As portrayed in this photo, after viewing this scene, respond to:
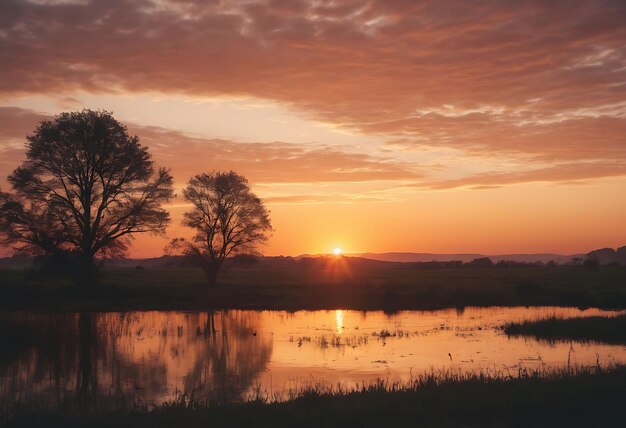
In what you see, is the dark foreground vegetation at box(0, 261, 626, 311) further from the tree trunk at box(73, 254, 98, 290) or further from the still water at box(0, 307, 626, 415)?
the still water at box(0, 307, 626, 415)

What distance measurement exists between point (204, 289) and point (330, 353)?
109 ft

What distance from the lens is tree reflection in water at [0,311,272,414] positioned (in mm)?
16609

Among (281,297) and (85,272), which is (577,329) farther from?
(85,272)

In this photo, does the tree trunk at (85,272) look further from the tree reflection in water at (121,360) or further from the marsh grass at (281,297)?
the tree reflection in water at (121,360)

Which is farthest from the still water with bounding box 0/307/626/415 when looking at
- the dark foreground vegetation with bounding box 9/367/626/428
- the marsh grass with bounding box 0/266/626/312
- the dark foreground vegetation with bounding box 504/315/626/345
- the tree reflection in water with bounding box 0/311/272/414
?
the marsh grass with bounding box 0/266/626/312

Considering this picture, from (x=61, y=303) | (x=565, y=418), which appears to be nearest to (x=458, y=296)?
(x=61, y=303)

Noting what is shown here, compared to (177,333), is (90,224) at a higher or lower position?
higher

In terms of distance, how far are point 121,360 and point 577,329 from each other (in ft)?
69.8

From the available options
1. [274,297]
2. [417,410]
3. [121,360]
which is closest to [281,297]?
[274,297]

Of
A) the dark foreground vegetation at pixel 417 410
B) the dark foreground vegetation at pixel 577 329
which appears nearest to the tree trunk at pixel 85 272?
the dark foreground vegetation at pixel 577 329

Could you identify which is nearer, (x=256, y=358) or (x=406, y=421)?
(x=406, y=421)

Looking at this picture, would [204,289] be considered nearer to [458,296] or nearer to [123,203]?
[123,203]

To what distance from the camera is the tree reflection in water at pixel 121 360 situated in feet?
54.5

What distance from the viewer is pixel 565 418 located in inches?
507
